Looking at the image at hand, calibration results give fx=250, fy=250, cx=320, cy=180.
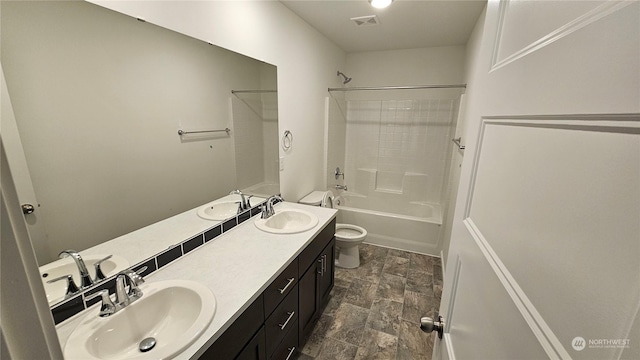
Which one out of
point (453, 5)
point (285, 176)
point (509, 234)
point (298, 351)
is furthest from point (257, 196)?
point (453, 5)

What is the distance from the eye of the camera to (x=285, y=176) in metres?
2.34

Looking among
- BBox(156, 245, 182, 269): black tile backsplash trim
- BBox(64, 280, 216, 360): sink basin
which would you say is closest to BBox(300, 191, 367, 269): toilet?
BBox(156, 245, 182, 269): black tile backsplash trim

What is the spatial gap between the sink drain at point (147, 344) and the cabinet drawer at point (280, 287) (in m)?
0.44

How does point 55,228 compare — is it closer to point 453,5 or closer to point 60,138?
point 60,138

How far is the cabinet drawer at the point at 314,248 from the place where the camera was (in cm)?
154

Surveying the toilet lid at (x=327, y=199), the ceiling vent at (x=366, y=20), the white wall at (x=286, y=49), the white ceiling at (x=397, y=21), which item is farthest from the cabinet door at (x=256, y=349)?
the ceiling vent at (x=366, y=20)

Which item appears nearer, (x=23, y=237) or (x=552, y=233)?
(x=23, y=237)

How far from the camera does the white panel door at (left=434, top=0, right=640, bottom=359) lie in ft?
0.81

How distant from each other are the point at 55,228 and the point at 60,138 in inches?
12.8

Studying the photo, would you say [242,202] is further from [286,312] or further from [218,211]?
[286,312]

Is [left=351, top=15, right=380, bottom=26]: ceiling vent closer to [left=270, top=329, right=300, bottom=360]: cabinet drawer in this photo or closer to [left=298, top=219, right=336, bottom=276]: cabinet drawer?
[left=298, top=219, right=336, bottom=276]: cabinet drawer

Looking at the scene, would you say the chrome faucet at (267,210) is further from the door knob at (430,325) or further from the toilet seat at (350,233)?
the door knob at (430,325)

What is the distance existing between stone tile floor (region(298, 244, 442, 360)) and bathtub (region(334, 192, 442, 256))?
0.17m

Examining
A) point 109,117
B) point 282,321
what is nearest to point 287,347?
point 282,321
